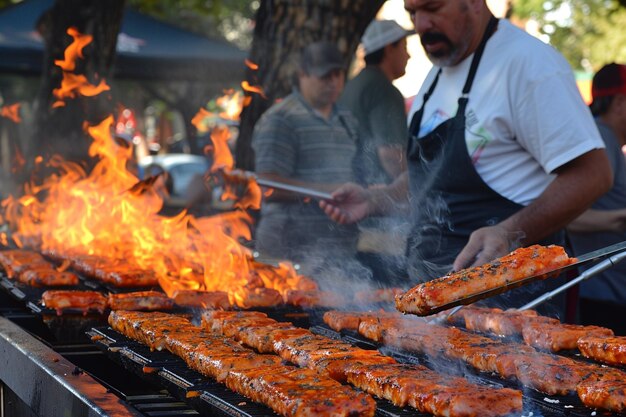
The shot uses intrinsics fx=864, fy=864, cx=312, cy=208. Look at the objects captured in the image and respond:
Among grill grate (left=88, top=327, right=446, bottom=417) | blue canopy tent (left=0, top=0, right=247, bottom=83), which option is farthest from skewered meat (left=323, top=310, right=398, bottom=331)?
blue canopy tent (left=0, top=0, right=247, bottom=83)

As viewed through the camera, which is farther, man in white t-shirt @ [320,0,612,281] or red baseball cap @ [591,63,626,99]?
red baseball cap @ [591,63,626,99]

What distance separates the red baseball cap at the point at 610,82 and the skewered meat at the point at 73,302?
3992 mm

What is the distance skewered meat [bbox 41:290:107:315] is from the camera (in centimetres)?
408

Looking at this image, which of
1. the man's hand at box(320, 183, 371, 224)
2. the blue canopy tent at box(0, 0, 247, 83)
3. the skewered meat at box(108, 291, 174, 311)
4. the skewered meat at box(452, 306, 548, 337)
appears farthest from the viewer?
the blue canopy tent at box(0, 0, 247, 83)

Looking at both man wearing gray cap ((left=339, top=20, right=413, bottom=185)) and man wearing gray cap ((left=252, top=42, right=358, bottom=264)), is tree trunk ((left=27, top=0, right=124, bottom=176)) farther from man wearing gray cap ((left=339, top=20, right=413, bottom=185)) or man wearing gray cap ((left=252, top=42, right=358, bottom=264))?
man wearing gray cap ((left=252, top=42, right=358, bottom=264))

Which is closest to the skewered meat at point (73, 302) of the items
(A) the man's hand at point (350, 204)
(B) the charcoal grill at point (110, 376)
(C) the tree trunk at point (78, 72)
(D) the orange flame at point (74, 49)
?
(B) the charcoal grill at point (110, 376)

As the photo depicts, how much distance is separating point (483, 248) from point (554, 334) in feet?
1.67

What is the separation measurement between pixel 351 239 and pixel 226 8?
30.3 metres

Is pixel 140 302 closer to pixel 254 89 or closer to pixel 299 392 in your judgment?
A: pixel 299 392

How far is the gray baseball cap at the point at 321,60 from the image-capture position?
6711 mm

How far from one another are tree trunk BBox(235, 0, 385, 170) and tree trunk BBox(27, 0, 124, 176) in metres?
3.83

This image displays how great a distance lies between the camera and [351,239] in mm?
6773

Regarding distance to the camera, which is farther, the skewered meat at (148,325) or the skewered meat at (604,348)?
the skewered meat at (148,325)

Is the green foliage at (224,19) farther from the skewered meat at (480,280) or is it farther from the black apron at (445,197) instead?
the skewered meat at (480,280)
